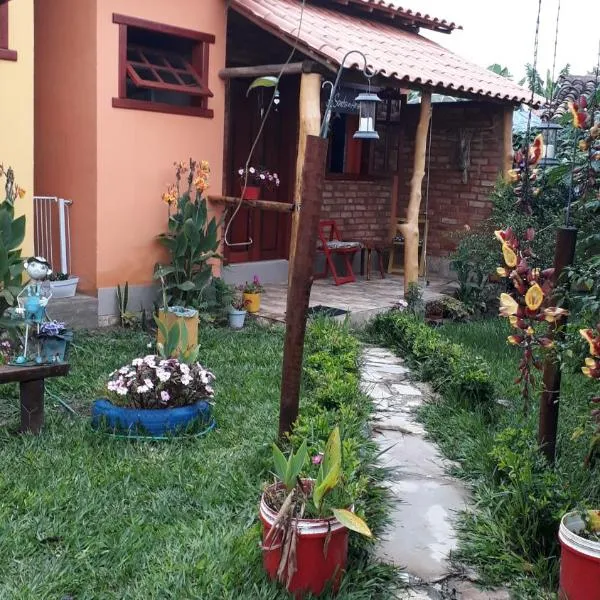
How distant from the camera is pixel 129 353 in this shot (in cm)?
677

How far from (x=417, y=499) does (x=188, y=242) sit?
4335 mm

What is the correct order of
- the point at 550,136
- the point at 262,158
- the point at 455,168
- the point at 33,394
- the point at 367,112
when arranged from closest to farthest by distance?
the point at 550,136, the point at 33,394, the point at 367,112, the point at 262,158, the point at 455,168

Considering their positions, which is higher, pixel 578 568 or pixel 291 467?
pixel 291 467

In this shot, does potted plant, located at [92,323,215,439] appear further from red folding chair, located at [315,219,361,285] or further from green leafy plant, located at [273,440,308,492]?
red folding chair, located at [315,219,361,285]

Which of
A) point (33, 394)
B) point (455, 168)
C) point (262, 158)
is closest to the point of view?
point (33, 394)

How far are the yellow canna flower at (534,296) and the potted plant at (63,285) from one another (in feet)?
17.2

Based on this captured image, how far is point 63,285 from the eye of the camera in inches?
294

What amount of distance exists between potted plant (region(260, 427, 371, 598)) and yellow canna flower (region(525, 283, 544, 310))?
0.93 m

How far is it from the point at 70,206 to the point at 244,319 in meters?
2.05

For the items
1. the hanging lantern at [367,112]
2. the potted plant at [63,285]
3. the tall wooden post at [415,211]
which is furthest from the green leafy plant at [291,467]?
the tall wooden post at [415,211]

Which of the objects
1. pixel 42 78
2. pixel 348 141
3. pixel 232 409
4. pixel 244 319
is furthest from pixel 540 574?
pixel 348 141

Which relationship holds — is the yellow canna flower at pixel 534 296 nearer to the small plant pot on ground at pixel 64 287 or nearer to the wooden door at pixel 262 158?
the small plant pot on ground at pixel 64 287

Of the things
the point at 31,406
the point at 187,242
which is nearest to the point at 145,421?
the point at 31,406

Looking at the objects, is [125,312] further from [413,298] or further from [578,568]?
[578,568]
